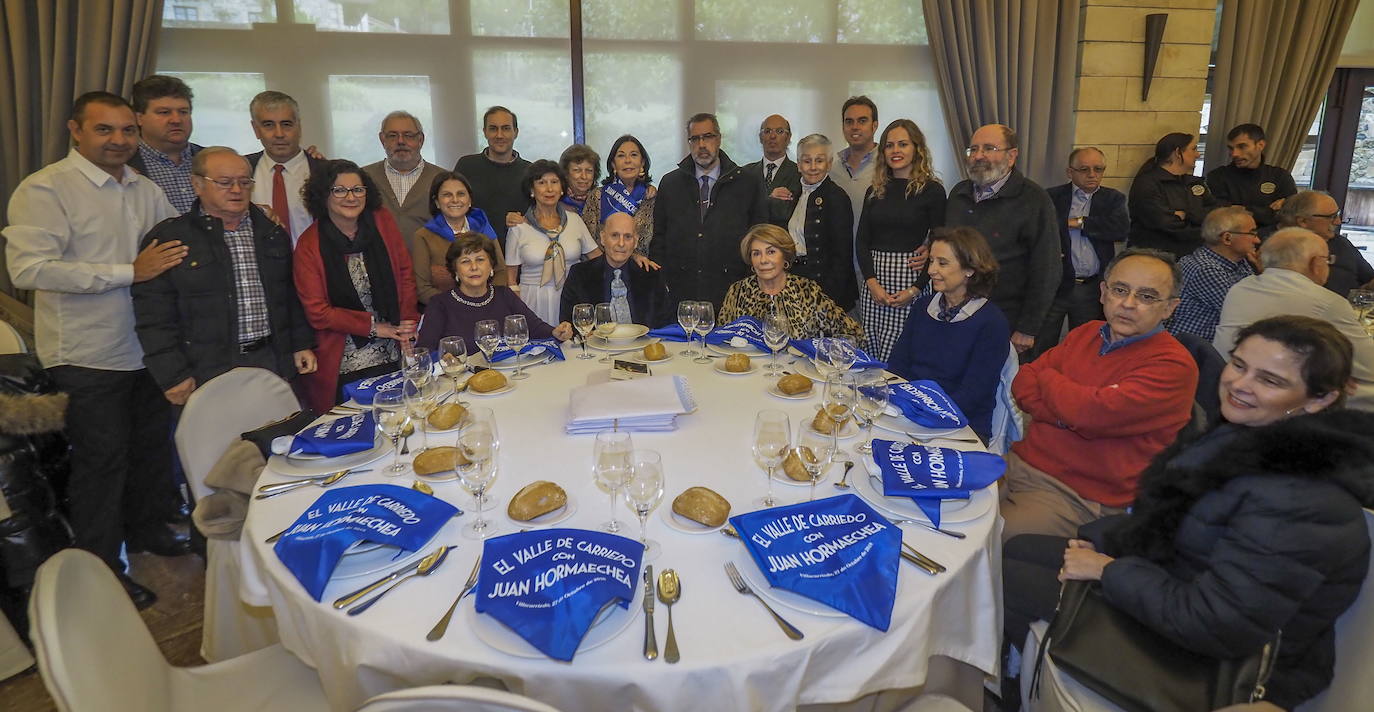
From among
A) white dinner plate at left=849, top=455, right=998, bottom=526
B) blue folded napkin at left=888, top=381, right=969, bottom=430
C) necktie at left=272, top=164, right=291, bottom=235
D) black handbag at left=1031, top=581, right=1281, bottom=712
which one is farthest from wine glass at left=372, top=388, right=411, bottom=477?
necktie at left=272, top=164, right=291, bottom=235

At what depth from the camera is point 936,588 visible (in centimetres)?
129

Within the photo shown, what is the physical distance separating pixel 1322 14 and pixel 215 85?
25.5ft

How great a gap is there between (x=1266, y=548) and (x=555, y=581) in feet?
3.93

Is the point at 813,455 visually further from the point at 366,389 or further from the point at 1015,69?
the point at 1015,69

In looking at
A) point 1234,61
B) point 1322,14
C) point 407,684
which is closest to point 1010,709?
point 407,684

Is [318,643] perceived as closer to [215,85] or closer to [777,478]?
[777,478]

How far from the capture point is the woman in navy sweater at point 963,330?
2.55 metres

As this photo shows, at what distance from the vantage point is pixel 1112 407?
6.77 ft

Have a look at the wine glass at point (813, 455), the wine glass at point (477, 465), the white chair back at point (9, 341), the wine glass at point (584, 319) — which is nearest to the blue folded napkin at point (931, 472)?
the wine glass at point (813, 455)

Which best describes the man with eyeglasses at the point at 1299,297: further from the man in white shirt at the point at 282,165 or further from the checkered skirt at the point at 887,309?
the man in white shirt at the point at 282,165

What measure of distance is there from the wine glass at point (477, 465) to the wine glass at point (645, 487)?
0.29 metres

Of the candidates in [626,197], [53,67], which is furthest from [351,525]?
[53,67]

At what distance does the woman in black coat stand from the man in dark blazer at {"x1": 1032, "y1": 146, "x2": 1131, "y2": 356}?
3324 mm

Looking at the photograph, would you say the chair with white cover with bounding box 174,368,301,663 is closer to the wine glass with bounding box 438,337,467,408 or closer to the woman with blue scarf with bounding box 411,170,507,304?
the wine glass with bounding box 438,337,467,408
